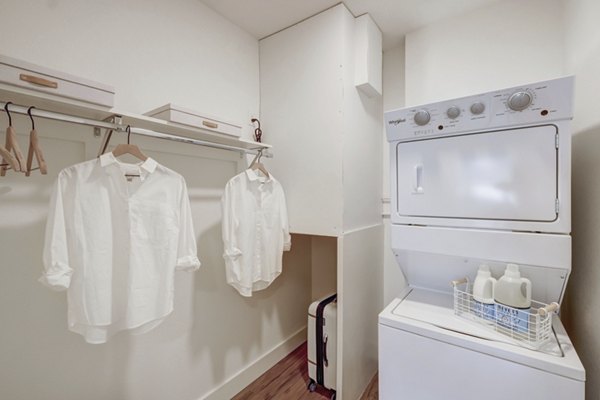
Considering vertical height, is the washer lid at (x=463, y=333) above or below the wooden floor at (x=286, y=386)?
above

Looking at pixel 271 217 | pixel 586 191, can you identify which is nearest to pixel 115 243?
pixel 271 217

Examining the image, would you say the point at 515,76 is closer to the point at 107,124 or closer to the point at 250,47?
the point at 250,47

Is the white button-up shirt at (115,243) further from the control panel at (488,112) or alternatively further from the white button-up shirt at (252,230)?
the control panel at (488,112)

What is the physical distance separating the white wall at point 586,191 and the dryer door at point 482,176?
28 cm

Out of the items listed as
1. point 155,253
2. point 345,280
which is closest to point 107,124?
point 155,253

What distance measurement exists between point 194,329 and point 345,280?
3.38 feet

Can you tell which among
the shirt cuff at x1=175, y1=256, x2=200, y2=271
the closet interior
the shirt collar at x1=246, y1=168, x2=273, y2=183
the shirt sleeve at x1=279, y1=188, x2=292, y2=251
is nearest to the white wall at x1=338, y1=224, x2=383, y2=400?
the closet interior

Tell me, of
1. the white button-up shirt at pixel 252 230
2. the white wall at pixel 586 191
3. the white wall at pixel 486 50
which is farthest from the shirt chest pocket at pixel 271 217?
the white wall at pixel 586 191

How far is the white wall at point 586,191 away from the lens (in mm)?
1092

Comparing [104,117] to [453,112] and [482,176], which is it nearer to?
[453,112]

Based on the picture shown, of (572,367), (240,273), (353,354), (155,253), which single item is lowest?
(353,354)

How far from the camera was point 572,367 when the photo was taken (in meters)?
0.86

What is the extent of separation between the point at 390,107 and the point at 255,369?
248cm

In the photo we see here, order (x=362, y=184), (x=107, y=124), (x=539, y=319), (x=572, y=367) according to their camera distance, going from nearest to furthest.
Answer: (x=572, y=367), (x=539, y=319), (x=107, y=124), (x=362, y=184)
